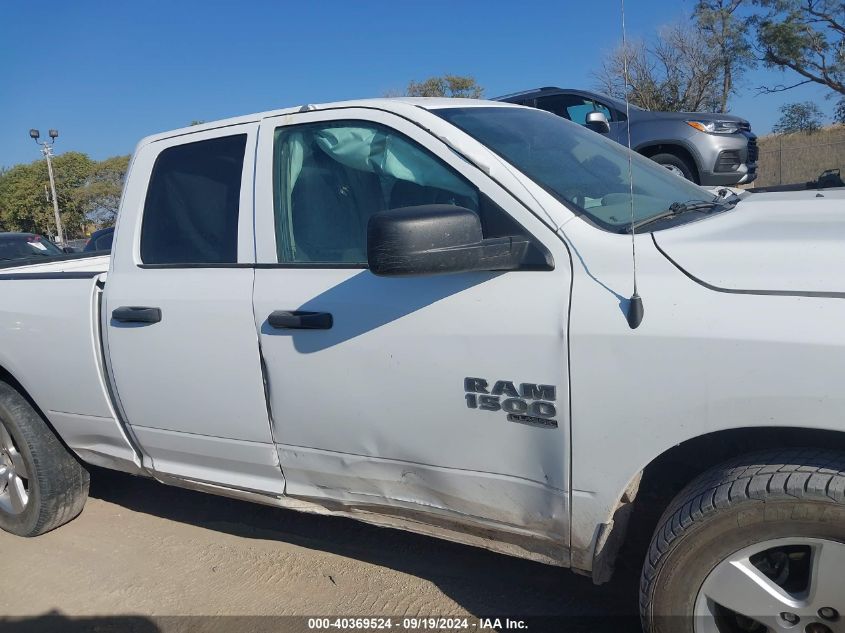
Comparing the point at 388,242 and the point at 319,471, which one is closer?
the point at 388,242

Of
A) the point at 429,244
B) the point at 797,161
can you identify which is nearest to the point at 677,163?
the point at 429,244

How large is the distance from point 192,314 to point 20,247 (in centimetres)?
836

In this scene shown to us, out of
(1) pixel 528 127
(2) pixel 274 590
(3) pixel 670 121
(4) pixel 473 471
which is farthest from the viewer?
(3) pixel 670 121

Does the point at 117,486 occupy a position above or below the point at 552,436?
below

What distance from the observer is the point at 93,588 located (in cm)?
335

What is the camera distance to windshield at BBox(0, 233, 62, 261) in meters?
9.62

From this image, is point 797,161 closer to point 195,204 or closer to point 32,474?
point 195,204

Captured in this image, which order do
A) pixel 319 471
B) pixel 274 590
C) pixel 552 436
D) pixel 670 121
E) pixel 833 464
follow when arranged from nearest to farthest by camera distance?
pixel 833 464 < pixel 552 436 < pixel 319 471 < pixel 274 590 < pixel 670 121

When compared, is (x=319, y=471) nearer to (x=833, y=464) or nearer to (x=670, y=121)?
(x=833, y=464)

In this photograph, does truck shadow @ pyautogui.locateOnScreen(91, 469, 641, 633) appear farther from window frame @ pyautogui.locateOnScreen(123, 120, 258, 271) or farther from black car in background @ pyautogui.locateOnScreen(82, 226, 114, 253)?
black car in background @ pyautogui.locateOnScreen(82, 226, 114, 253)

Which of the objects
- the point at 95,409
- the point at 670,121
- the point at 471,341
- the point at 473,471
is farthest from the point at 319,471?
the point at 670,121

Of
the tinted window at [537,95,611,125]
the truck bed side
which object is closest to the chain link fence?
the tinted window at [537,95,611,125]

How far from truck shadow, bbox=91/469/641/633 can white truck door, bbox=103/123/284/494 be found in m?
0.71

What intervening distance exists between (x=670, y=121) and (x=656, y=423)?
7.85m
